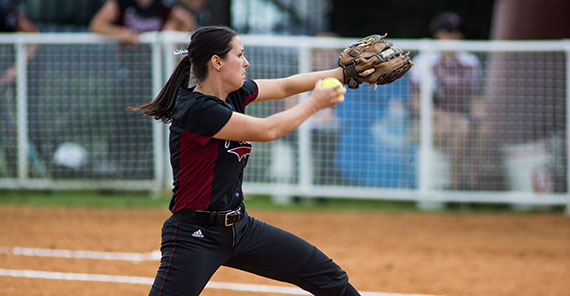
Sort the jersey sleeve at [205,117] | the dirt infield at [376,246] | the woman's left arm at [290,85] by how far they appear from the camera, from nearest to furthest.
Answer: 1. the jersey sleeve at [205,117]
2. the woman's left arm at [290,85]
3. the dirt infield at [376,246]

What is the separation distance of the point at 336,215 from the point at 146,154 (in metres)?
2.81

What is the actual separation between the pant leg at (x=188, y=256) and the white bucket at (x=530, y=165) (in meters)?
6.36

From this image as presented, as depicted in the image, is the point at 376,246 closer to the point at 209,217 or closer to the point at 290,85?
the point at 290,85

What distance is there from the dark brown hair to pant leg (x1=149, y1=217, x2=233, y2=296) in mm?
629

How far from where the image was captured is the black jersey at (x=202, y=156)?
3574 mm

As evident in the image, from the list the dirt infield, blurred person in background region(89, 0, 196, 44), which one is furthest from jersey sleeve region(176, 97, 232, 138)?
blurred person in background region(89, 0, 196, 44)

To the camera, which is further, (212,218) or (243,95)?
(243,95)

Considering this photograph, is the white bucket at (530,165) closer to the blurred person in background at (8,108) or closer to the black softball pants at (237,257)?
the black softball pants at (237,257)

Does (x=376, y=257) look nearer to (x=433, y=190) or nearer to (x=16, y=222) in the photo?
(x=433, y=190)

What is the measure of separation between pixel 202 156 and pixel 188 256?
514 mm

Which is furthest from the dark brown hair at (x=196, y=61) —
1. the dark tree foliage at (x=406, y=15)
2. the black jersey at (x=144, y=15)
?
the dark tree foliage at (x=406, y=15)

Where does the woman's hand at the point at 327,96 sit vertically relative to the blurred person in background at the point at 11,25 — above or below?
below

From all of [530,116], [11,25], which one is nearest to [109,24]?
[11,25]

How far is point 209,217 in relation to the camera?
364 cm
